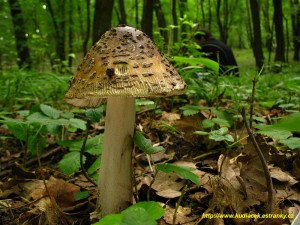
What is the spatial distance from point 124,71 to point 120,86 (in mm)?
103

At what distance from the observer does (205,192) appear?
6.82 feet

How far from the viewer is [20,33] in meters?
10.6

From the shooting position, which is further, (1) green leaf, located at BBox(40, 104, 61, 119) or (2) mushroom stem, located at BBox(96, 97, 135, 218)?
(1) green leaf, located at BBox(40, 104, 61, 119)

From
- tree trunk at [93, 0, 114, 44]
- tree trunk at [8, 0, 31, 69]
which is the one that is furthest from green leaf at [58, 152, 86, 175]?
tree trunk at [8, 0, 31, 69]

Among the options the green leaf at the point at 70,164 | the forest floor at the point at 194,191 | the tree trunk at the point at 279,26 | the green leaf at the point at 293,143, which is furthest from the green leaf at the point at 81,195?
the tree trunk at the point at 279,26

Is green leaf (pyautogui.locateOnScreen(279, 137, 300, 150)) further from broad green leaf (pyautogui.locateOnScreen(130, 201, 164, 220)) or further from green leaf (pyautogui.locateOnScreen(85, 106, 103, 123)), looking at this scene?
green leaf (pyautogui.locateOnScreen(85, 106, 103, 123))

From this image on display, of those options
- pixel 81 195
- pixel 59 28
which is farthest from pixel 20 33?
pixel 81 195

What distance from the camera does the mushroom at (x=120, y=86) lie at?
1.56 metres

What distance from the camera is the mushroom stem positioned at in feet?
6.09

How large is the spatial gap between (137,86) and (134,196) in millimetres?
824

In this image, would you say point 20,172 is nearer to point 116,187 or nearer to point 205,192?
point 116,187

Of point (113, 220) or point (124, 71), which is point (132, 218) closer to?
point (113, 220)

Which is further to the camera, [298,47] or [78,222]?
[298,47]

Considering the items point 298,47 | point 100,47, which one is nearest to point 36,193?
point 100,47
